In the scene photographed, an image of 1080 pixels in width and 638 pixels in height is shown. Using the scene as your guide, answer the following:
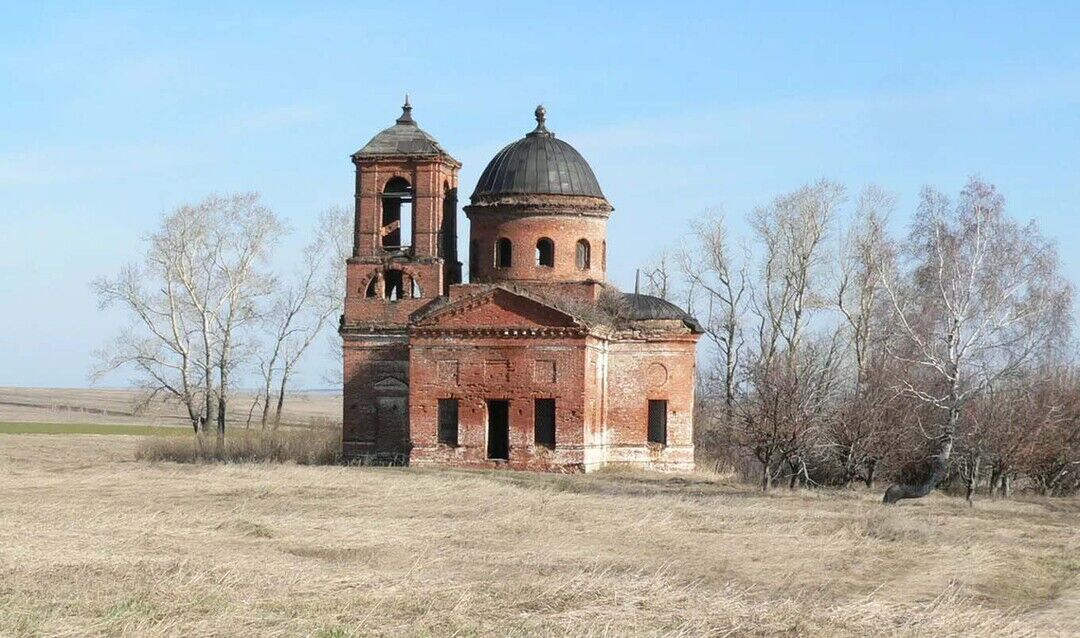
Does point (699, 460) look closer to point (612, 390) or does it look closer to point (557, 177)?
point (612, 390)

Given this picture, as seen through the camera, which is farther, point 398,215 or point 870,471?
point 398,215

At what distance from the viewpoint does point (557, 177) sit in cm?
3897

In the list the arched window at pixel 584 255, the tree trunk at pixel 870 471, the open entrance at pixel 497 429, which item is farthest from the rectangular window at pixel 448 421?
the tree trunk at pixel 870 471

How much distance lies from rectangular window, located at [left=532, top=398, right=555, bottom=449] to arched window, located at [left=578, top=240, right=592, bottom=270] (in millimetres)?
4407

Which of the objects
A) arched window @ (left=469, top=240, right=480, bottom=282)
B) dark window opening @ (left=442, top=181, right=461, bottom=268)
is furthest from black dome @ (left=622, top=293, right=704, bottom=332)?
dark window opening @ (left=442, top=181, right=461, bottom=268)

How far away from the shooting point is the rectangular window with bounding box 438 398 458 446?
3625 centimetres

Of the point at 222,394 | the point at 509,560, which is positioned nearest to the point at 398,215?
the point at 222,394

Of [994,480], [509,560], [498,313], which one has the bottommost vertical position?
[509,560]

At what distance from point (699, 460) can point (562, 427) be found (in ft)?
21.0

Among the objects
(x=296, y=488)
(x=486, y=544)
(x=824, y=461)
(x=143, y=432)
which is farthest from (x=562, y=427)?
(x=143, y=432)

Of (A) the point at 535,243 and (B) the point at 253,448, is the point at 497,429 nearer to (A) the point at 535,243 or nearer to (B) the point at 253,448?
(A) the point at 535,243

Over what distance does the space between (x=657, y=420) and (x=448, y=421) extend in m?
5.52

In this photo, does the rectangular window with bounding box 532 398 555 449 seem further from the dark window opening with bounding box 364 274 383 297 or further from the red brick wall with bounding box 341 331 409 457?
the dark window opening with bounding box 364 274 383 297

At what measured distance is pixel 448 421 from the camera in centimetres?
3672
